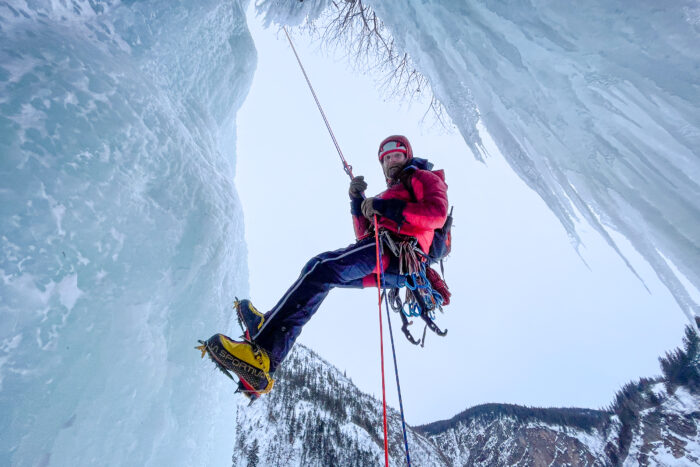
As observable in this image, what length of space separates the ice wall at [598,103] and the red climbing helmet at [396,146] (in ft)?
2.07

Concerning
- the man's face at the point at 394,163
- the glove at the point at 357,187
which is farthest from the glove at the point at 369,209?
the man's face at the point at 394,163

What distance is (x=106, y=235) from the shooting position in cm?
159

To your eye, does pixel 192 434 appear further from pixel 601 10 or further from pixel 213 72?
pixel 601 10

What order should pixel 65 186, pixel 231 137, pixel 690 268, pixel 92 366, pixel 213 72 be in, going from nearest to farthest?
pixel 690 268 < pixel 65 186 < pixel 92 366 < pixel 213 72 < pixel 231 137

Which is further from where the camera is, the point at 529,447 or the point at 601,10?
the point at 529,447

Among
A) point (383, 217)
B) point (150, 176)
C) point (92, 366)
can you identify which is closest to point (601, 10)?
point (383, 217)

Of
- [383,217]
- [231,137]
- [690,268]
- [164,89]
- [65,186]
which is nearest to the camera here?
[690,268]

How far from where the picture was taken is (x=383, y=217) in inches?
82.0

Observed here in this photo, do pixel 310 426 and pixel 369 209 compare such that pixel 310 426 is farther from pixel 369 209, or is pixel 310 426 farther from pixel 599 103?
pixel 599 103

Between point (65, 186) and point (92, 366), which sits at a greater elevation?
point (65, 186)

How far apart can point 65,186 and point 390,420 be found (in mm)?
31960

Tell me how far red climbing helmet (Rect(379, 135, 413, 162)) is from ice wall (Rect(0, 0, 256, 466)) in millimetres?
1572

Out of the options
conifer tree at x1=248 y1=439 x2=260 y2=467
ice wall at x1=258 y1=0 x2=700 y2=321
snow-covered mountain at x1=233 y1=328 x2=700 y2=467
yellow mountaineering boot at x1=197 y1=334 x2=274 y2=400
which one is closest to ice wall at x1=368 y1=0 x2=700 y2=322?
ice wall at x1=258 y1=0 x2=700 y2=321

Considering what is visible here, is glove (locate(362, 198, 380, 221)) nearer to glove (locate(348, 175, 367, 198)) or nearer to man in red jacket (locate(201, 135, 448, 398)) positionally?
man in red jacket (locate(201, 135, 448, 398))
